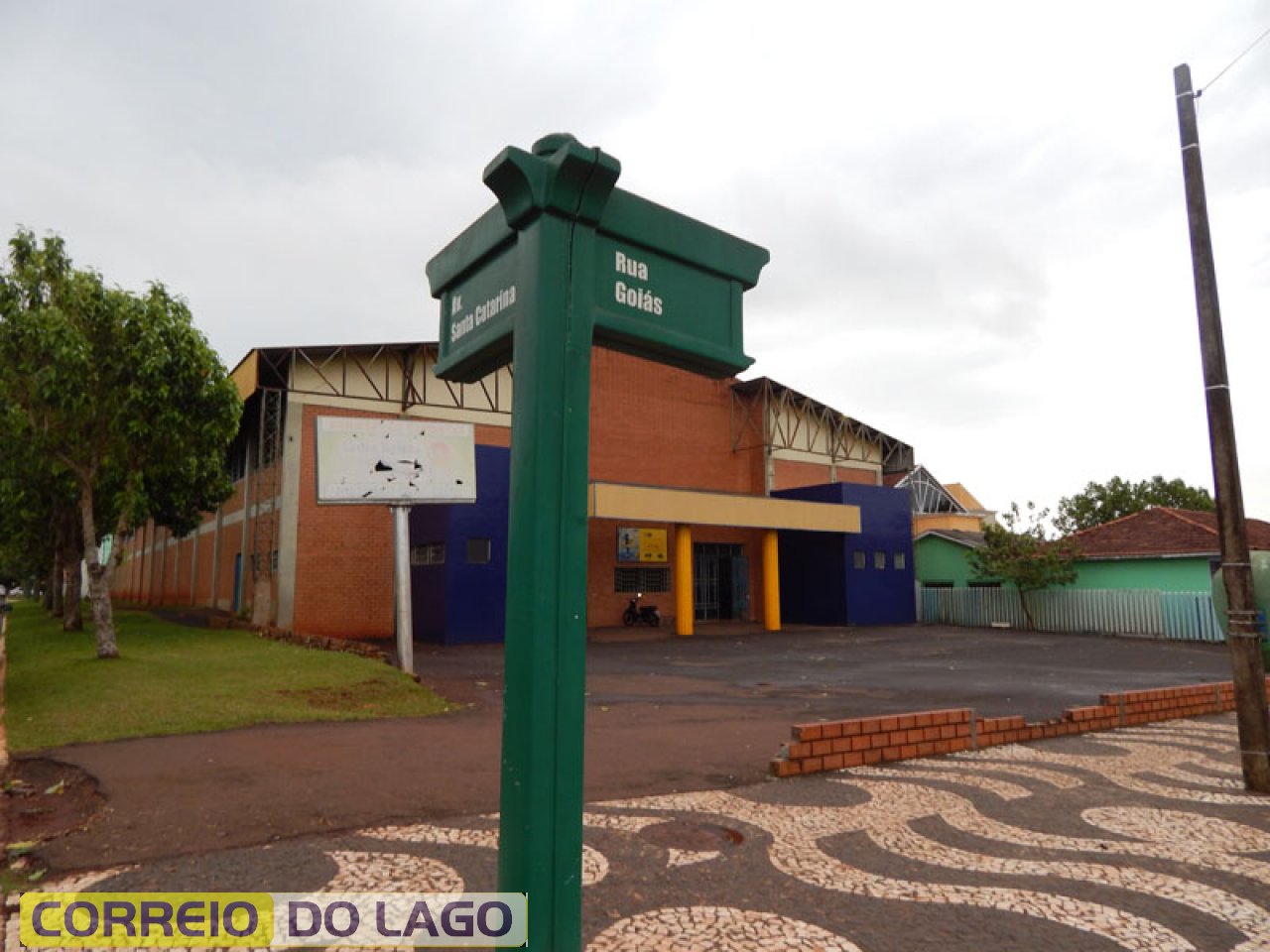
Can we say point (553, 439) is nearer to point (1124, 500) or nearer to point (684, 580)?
point (684, 580)

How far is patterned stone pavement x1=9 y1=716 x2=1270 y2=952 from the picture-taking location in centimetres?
394

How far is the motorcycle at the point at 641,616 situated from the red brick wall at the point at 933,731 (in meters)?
18.3

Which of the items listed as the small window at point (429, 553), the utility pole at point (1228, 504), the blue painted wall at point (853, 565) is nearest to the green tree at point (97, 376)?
the small window at point (429, 553)

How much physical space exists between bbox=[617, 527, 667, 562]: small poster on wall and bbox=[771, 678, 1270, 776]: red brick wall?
63.0 ft

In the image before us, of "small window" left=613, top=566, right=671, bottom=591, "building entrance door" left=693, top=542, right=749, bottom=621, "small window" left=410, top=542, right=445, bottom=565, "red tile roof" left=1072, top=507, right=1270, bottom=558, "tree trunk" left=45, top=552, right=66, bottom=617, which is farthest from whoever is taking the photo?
"tree trunk" left=45, top=552, right=66, bottom=617

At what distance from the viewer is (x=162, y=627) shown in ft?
75.7

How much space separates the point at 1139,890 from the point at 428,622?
2110cm

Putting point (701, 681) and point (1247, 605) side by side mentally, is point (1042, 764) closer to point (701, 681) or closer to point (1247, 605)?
point (1247, 605)

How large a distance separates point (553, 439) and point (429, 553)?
2273cm

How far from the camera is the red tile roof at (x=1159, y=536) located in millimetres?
27391

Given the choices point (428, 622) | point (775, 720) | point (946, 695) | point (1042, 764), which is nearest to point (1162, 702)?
point (946, 695)

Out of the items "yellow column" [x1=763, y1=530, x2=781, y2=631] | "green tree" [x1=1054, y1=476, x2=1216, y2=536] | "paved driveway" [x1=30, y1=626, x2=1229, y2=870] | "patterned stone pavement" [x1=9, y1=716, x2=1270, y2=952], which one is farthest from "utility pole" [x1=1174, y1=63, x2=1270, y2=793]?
"green tree" [x1=1054, y1=476, x2=1216, y2=536]

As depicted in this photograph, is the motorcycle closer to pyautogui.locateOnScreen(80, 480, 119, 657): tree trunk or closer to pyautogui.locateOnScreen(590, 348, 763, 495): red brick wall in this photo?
pyautogui.locateOnScreen(590, 348, 763, 495): red brick wall

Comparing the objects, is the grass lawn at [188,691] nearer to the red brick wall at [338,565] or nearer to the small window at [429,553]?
the red brick wall at [338,565]
